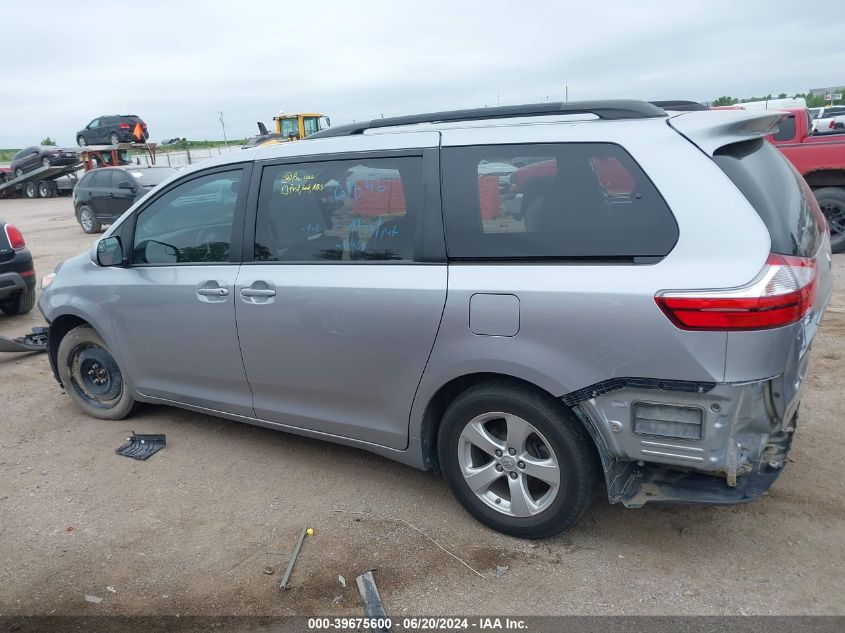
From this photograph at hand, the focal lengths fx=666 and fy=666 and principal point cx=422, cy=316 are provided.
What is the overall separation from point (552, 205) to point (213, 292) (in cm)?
194

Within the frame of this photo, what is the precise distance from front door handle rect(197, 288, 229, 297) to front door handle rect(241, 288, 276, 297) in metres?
0.13

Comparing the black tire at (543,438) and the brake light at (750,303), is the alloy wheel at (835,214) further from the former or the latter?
the black tire at (543,438)

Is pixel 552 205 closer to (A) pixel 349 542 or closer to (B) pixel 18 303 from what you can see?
(A) pixel 349 542

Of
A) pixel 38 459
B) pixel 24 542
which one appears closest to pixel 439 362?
pixel 24 542

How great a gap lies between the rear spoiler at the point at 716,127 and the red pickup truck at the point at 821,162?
6539mm

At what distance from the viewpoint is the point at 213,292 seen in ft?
12.0

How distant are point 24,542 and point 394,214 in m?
2.42

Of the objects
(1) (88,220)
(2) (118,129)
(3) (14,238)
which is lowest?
(1) (88,220)

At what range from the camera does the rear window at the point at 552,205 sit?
2.59m

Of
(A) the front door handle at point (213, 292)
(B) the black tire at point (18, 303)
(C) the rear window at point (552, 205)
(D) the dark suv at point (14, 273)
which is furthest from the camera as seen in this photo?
(B) the black tire at point (18, 303)

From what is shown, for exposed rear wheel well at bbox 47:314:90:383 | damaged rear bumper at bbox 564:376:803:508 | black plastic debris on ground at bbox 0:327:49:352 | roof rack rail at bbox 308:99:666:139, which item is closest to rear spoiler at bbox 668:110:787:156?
roof rack rail at bbox 308:99:666:139

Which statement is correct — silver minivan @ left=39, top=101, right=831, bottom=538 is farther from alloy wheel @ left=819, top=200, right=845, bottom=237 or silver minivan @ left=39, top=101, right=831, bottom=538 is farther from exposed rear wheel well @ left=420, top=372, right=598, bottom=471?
alloy wheel @ left=819, top=200, right=845, bottom=237

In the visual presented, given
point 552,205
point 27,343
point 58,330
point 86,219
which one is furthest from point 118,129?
point 552,205

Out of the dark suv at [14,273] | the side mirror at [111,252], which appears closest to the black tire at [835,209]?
the side mirror at [111,252]
